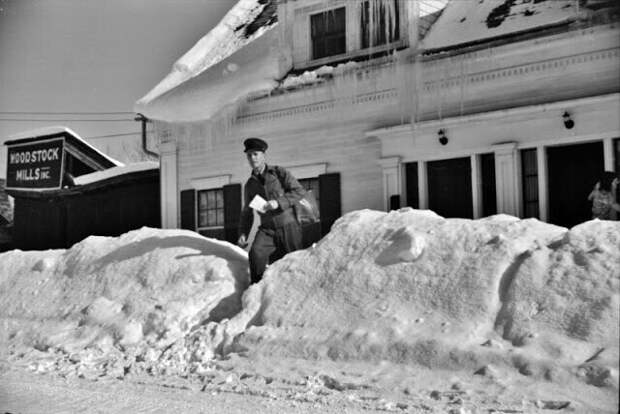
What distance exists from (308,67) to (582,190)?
15.1ft

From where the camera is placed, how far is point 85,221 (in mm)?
12289

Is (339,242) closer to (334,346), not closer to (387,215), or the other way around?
(387,215)

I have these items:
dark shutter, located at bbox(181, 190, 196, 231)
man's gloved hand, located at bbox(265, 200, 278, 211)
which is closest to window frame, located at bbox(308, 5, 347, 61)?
dark shutter, located at bbox(181, 190, 196, 231)

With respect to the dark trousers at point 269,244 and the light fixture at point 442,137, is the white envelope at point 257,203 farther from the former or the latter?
the light fixture at point 442,137

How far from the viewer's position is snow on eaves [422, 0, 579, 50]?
26.7 feet

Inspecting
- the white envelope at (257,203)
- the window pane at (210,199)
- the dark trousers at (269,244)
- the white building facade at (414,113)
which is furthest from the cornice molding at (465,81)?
the white envelope at (257,203)

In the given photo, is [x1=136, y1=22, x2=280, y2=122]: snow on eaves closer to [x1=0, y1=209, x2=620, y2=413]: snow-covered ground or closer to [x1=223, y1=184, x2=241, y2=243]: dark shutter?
[x1=223, y1=184, x2=241, y2=243]: dark shutter

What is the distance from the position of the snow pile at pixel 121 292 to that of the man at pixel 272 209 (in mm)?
358

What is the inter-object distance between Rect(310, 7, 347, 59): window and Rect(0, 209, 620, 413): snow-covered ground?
5.30 m

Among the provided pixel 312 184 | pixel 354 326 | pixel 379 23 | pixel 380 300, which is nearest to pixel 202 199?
pixel 312 184

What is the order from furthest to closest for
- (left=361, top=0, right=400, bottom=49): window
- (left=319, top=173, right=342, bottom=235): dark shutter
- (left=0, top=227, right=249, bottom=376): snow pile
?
1. (left=361, top=0, right=400, bottom=49): window
2. (left=319, top=173, right=342, bottom=235): dark shutter
3. (left=0, top=227, right=249, bottom=376): snow pile

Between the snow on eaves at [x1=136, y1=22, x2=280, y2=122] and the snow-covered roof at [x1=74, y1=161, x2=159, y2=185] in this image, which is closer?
the snow on eaves at [x1=136, y1=22, x2=280, y2=122]

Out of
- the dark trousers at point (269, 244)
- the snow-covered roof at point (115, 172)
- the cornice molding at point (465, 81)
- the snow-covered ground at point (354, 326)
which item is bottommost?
the snow-covered ground at point (354, 326)

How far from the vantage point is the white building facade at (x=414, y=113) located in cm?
795
